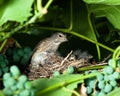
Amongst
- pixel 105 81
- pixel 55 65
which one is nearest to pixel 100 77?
pixel 105 81

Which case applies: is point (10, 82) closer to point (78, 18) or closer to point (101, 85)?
point (101, 85)

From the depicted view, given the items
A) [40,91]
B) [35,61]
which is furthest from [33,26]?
[40,91]

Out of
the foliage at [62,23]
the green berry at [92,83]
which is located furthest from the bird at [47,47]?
the green berry at [92,83]

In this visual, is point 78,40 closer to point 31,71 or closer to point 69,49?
point 69,49

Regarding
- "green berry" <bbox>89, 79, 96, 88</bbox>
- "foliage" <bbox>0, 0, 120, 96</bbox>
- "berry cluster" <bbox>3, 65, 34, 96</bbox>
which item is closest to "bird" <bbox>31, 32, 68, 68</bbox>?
"foliage" <bbox>0, 0, 120, 96</bbox>

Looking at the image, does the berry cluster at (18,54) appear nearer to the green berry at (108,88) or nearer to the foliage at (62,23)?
the foliage at (62,23)

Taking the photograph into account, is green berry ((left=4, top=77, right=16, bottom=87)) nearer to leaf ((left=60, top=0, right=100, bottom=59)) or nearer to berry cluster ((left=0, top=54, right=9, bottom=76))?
berry cluster ((left=0, top=54, right=9, bottom=76))

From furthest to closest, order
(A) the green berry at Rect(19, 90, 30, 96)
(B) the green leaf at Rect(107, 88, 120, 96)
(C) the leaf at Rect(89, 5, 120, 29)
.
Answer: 1. (C) the leaf at Rect(89, 5, 120, 29)
2. (B) the green leaf at Rect(107, 88, 120, 96)
3. (A) the green berry at Rect(19, 90, 30, 96)
